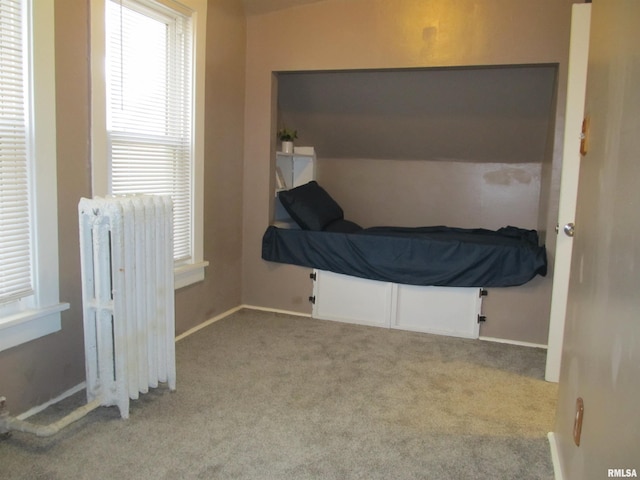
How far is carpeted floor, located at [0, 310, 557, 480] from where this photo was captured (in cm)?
184

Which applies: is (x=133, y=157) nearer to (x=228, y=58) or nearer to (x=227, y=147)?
(x=227, y=147)

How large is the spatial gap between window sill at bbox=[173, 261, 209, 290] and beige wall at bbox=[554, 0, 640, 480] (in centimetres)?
218

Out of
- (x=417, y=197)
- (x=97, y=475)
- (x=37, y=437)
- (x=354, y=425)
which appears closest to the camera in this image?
(x=97, y=475)

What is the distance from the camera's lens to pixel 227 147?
11.8 feet

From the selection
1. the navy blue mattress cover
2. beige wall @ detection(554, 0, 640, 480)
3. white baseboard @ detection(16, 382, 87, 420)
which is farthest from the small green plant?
beige wall @ detection(554, 0, 640, 480)

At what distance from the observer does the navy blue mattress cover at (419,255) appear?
128 inches

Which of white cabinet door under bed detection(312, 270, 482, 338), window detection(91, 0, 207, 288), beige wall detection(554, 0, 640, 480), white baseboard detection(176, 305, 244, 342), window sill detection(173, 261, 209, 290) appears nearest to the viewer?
beige wall detection(554, 0, 640, 480)

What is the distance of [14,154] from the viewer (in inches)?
79.4

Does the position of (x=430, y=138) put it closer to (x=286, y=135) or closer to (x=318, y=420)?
(x=286, y=135)

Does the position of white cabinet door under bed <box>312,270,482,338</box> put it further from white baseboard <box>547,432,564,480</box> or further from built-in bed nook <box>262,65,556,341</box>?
white baseboard <box>547,432,564,480</box>

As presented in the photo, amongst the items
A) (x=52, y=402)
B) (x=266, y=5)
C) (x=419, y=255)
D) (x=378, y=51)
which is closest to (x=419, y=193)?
(x=419, y=255)

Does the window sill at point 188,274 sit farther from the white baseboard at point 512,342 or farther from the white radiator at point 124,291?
the white baseboard at point 512,342

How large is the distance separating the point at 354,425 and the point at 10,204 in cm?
170

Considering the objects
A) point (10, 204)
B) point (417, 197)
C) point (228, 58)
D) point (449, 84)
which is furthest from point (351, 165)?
point (10, 204)
